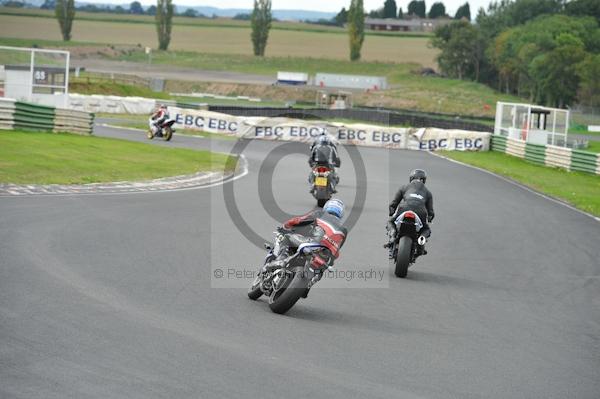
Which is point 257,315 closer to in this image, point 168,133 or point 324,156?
point 324,156

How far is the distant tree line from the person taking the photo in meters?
88.2

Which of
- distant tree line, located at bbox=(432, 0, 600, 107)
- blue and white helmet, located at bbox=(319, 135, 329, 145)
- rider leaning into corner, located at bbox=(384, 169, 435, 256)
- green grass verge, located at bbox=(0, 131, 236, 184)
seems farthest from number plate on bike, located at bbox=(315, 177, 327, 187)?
distant tree line, located at bbox=(432, 0, 600, 107)

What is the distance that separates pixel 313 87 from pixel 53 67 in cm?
5879

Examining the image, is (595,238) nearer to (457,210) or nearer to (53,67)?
(457,210)

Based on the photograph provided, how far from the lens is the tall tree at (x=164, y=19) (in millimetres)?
117625

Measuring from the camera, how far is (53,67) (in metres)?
40.6

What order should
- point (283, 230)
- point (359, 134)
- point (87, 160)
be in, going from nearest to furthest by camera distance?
point (283, 230) → point (87, 160) → point (359, 134)

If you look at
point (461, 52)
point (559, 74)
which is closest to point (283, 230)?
point (559, 74)

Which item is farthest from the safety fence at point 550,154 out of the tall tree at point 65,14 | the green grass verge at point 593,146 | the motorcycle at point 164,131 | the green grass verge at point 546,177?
the tall tree at point 65,14

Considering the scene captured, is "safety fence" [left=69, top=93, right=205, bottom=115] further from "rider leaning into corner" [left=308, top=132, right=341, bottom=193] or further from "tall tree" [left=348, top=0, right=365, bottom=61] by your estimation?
"tall tree" [left=348, top=0, right=365, bottom=61]

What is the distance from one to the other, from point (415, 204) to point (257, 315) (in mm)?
4251

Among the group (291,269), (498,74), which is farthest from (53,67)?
(498,74)

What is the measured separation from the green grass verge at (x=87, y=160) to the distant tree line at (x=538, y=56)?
5819 cm

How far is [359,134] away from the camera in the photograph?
46.7 meters
